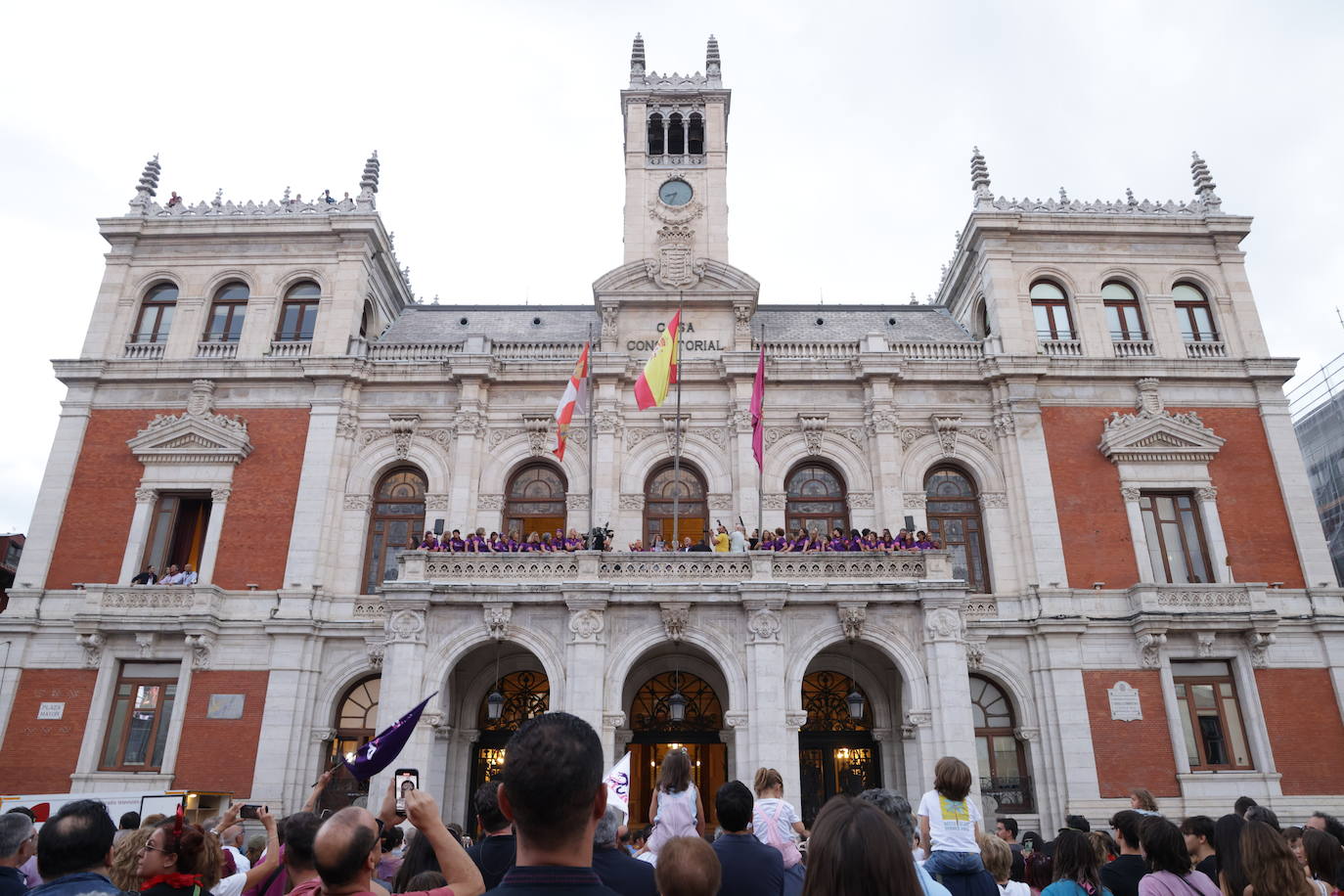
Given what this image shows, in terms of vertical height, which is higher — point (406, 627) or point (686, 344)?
point (686, 344)

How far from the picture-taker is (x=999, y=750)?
2414cm

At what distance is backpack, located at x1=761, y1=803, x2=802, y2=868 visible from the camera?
760cm

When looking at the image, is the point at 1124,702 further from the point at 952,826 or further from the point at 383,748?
the point at 383,748

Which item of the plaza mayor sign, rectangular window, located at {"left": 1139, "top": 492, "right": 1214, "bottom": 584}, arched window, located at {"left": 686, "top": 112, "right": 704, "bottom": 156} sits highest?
arched window, located at {"left": 686, "top": 112, "right": 704, "bottom": 156}

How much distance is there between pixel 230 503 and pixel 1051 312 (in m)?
26.2

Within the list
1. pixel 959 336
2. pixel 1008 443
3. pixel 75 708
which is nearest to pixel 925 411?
pixel 1008 443

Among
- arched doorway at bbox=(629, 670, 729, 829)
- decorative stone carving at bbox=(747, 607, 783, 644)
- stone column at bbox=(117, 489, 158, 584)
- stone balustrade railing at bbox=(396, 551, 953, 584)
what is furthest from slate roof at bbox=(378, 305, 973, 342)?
arched doorway at bbox=(629, 670, 729, 829)

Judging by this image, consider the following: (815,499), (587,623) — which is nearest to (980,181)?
→ (815,499)

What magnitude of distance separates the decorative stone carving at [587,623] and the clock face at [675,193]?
15501 millimetres

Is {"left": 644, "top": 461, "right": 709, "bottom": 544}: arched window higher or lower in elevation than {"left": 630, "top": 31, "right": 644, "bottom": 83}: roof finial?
lower

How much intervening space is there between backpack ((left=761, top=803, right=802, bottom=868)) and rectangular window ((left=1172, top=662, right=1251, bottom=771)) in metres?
20.3

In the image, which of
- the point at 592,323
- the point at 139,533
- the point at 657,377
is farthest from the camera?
the point at 592,323

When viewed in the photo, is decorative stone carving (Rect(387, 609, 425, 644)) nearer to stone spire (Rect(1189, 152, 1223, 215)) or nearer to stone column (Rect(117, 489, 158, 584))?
stone column (Rect(117, 489, 158, 584))

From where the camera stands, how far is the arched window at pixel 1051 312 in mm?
28516
